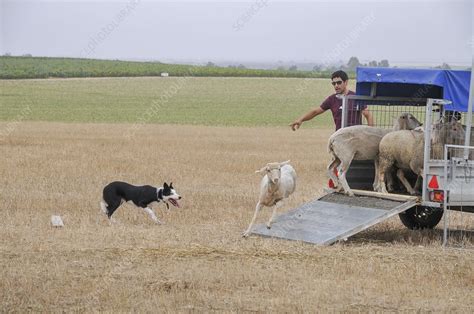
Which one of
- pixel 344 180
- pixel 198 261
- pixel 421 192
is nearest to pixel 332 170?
pixel 344 180

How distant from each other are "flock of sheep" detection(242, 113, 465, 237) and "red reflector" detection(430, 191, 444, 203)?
1.10 ft

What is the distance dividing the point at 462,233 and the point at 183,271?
208 inches

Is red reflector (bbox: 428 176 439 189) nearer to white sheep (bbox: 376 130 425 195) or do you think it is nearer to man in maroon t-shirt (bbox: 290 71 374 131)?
white sheep (bbox: 376 130 425 195)

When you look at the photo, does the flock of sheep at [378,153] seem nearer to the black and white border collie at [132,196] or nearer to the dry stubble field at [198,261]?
the dry stubble field at [198,261]

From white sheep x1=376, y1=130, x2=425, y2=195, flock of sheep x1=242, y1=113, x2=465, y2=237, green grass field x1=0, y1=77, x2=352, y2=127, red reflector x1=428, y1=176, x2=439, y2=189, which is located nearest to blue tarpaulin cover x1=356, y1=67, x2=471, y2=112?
flock of sheep x1=242, y1=113, x2=465, y2=237

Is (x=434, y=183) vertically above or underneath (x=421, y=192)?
above

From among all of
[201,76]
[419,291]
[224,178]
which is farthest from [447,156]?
[201,76]

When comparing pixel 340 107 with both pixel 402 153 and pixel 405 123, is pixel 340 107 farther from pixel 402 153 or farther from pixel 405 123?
pixel 402 153

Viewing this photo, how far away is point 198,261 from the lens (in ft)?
32.3

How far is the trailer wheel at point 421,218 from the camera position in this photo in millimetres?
13195

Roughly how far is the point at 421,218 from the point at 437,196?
77.8 inches

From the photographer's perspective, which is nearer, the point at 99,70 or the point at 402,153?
the point at 402,153

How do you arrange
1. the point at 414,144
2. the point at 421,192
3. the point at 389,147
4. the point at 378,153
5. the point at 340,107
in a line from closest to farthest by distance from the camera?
1. the point at 414,144
2. the point at 389,147
3. the point at 421,192
4. the point at 378,153
5. the point at 340,107

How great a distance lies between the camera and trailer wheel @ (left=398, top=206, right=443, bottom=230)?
43.3ft
